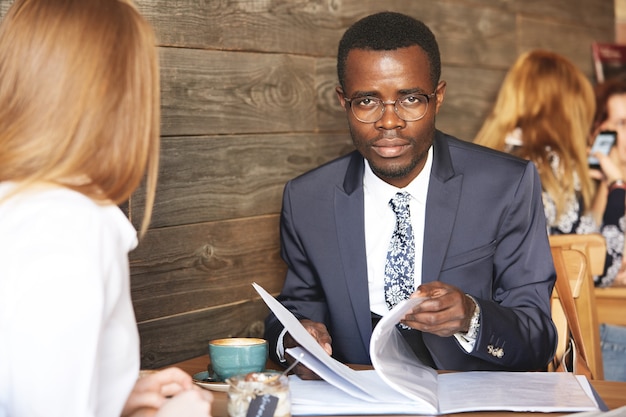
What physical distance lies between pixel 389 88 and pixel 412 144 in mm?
134

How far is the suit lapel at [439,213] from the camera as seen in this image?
1.97m

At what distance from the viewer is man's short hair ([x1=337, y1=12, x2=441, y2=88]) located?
2.00 metres

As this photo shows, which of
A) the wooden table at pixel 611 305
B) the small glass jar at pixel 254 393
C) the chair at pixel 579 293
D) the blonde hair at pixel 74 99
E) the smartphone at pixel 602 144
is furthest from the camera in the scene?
the smartphone at pixel 602 144

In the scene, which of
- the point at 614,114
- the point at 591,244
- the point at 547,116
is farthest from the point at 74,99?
the point at 614,114

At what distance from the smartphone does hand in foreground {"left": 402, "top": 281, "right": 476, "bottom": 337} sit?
191 centimetres

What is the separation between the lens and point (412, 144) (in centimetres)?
199

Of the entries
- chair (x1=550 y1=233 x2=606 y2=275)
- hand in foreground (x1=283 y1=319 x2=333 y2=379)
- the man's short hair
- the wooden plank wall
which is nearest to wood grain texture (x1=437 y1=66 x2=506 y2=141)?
the wooden plank wall

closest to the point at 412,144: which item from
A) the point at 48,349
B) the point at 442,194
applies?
the point at 442,194

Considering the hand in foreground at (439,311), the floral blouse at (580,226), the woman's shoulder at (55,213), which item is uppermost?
the woman's shoulder at (55,213)

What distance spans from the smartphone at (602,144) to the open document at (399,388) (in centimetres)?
194

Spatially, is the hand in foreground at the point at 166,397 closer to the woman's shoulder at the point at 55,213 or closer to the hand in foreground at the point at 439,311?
the woman's shoulder at the point at 55,213

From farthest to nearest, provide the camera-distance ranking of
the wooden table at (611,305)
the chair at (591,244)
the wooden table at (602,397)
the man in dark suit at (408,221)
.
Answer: the wooden table at (611,305)
the chair at (591,244)
the man in dark suit at (408,221)
the wooden table at (602,397)

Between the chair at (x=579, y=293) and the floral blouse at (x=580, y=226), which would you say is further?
the floral blouse at (x=580, y=226)

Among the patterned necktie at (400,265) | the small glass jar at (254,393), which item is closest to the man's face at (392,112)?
the patterned necktie at (400,265)
